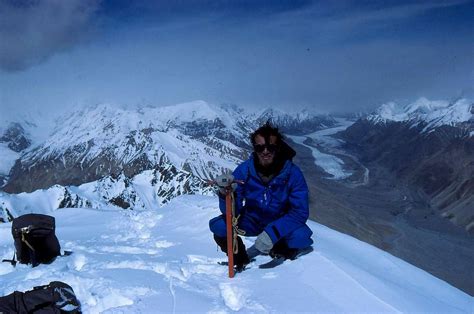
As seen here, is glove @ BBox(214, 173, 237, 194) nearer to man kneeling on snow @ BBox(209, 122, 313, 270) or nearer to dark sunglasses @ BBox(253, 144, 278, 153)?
man kneeling on snow @ BBox(209, 122, 313, 270)

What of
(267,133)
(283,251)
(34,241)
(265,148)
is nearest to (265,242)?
(283,251)

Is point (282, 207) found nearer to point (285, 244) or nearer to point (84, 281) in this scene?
point (285, 244)

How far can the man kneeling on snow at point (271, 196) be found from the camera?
7637mm

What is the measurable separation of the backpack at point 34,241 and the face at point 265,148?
558 centimetres

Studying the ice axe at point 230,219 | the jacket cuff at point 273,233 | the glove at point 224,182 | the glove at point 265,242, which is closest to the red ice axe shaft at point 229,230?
the ice axe at point 230,219

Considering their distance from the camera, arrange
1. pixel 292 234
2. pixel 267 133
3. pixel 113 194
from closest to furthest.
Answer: pixel 267 133 → pixel 292 234 → pixel 113 194

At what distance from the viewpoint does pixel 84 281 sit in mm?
7691

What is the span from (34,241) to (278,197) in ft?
18.9

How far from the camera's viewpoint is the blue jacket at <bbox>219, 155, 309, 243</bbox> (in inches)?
306

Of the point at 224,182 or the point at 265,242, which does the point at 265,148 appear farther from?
the point at 265,242

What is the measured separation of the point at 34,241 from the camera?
954 cm

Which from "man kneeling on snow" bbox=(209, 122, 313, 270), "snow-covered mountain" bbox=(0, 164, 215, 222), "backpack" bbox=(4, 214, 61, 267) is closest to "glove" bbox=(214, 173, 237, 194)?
"man kneeling on snow" bbox=(209, 122, 313, 270)

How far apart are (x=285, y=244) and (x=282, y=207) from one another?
0.77 metres

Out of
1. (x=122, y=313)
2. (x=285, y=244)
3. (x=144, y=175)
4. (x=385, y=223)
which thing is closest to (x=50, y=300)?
(x=122, y=313)
